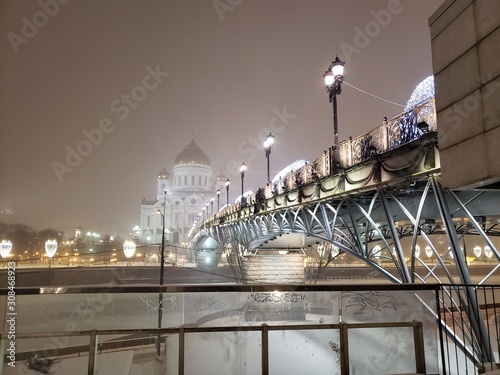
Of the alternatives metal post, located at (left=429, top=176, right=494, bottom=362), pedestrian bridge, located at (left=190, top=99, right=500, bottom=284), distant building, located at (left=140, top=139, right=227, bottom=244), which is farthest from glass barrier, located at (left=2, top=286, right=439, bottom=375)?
distant building, located at (left=140, top=139, right=227, bottom=244)

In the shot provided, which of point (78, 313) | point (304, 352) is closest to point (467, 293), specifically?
point (304, 352)

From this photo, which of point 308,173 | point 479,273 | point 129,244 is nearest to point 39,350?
point 308,173

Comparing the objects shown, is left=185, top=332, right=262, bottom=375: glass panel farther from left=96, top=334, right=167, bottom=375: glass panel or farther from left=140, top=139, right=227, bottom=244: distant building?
left=140, top=139, right=227, bottom=244: distant building

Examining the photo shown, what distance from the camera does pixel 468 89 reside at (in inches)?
203

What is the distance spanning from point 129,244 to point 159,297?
45.1 metres

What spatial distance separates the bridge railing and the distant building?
133 m

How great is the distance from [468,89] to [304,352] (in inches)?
170

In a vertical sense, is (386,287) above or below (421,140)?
below

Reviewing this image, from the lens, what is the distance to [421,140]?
857 centimetres

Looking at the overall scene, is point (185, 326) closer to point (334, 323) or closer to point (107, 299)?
point (107, 299)

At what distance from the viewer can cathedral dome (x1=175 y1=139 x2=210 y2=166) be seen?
15588 centimetres

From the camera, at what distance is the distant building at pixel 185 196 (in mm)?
150375

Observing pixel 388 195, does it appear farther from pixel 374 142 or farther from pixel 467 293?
pixel 467 293

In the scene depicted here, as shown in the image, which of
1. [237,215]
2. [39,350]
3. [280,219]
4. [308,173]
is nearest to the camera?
[39,350]
